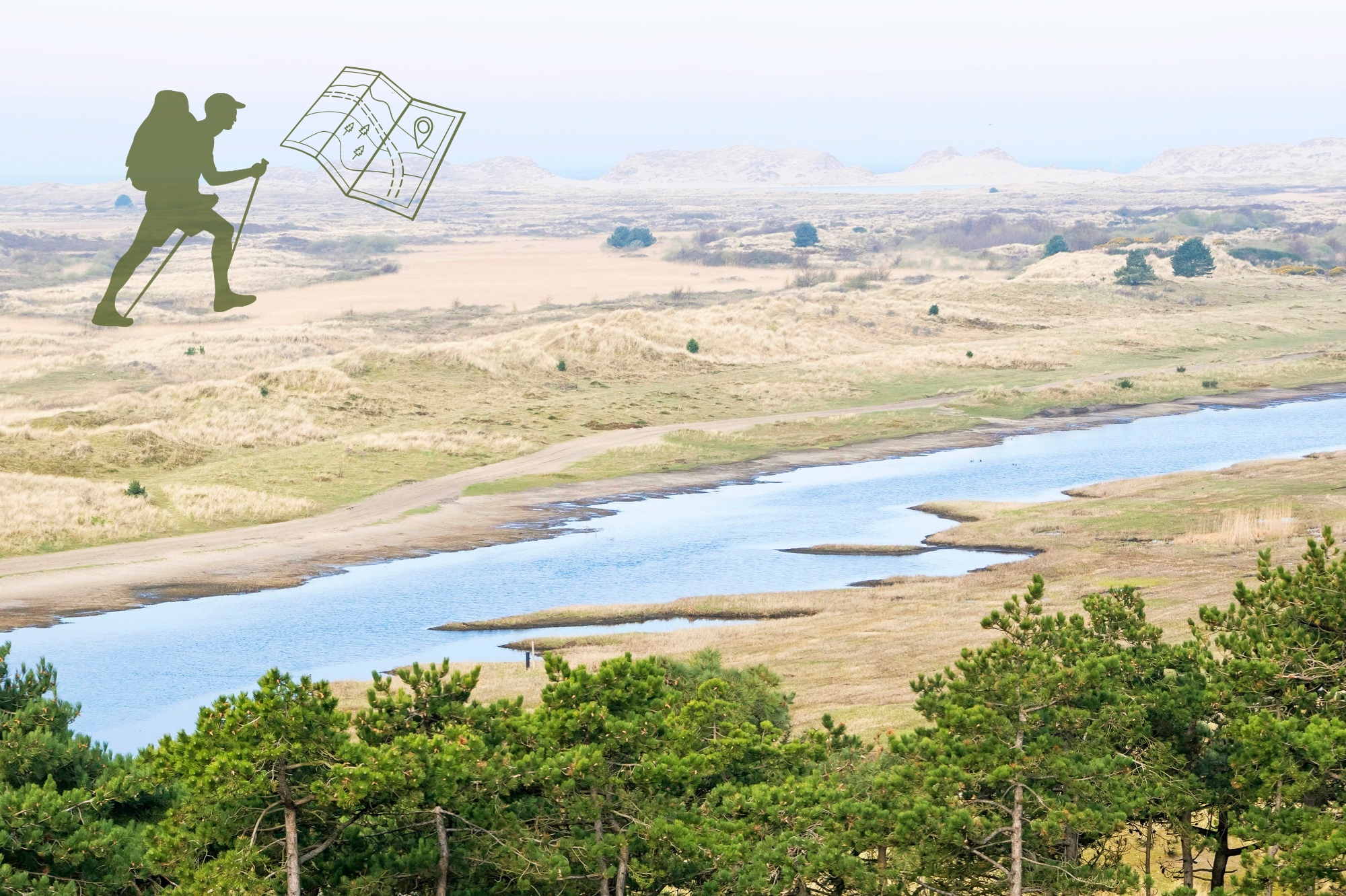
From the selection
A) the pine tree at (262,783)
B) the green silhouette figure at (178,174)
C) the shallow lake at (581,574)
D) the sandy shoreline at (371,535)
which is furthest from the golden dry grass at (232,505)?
the pine tree at (262,783)

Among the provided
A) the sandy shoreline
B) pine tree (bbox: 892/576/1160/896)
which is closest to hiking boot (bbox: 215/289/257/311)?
pine tree (bbox: 892/576/1160/896)

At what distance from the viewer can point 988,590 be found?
68625 mm

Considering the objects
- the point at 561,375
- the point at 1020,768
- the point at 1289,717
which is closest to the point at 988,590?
the point at 1289,717

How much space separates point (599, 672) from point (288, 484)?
3033 inches

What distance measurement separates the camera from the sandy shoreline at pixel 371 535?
74.2m

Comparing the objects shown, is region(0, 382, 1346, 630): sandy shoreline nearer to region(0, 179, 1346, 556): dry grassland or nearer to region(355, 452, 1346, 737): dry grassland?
region(0, 179, 1346, 556): dry grassland

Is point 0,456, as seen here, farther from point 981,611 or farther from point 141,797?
point 141,797

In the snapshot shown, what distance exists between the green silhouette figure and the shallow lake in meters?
23.4

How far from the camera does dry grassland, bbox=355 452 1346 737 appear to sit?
55.5 meters

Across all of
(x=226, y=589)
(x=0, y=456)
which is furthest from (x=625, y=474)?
(x=0, y=456)

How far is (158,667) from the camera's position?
6169 centimetres

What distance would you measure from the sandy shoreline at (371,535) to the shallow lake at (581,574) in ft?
6.28

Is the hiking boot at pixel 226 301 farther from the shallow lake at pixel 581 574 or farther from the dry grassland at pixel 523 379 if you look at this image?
the dry grassland at pixel 523 379

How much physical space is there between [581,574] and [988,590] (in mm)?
23049
